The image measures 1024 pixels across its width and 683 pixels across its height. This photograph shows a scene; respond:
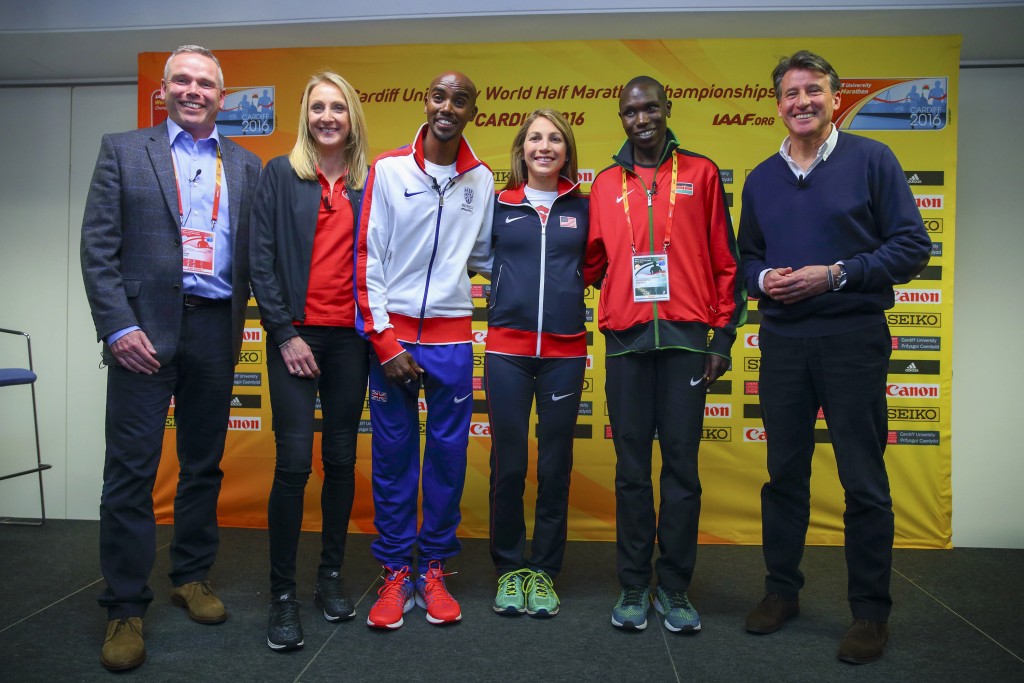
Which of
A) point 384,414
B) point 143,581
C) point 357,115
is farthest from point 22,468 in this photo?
point 357,115

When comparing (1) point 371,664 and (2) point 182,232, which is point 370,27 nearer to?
(2) point 182,232

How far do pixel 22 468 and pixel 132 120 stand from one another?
1.97 m

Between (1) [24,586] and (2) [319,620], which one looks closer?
(2) [319,620]

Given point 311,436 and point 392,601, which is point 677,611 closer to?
point 392,601

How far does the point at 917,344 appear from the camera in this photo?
3.53 meters

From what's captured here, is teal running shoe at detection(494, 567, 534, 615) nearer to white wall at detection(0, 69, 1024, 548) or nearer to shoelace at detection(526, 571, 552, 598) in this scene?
shoelace at detection(526, 571, 552, 598)

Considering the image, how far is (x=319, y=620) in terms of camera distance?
237cm

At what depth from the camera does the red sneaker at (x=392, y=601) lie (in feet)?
7.49

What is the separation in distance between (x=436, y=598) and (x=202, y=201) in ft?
4.67

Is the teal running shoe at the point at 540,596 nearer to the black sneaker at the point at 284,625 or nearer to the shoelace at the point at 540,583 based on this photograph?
the shoelace at the point at 540,583

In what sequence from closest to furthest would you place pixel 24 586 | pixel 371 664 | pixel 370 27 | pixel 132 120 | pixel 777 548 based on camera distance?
pixel 371 664
pixel 777 548
pixel 24 586
pixel 370 27
pixel 132 120

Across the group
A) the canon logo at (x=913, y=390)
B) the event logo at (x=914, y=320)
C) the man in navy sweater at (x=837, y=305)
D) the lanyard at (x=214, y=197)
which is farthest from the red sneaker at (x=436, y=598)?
the event logo at (x=914, y=320)

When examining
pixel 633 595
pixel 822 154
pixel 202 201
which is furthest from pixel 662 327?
pixel 202 201

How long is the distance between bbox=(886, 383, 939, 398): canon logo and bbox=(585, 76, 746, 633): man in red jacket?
62.9 inches
